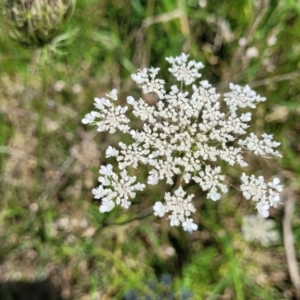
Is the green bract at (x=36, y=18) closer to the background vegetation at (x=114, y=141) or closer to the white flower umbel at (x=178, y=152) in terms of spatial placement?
the white flower umbel at (x=178, y=152)

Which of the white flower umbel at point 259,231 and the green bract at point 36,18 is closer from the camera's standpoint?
the green bract at point 36,18

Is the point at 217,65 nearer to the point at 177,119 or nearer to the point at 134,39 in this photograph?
the point at 134,39

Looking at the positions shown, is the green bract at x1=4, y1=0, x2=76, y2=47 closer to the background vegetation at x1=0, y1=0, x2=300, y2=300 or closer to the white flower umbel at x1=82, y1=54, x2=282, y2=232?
the white flower umbel at x1=82, y1=54, x2=282, y2=232

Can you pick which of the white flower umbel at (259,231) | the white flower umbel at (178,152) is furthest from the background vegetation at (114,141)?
the white flower umbel at (178,152)

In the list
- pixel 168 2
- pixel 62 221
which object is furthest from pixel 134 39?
pixel 62 221

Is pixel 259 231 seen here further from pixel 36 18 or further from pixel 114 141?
pixel 36 18

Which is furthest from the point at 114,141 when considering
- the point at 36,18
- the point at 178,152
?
the point at 36,18
